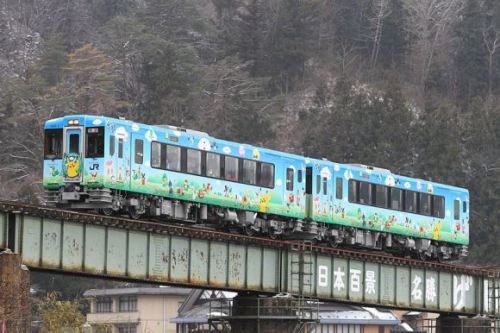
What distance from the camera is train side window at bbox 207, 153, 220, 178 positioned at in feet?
185

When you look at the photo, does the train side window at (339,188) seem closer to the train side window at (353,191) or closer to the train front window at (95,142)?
the train side window at (353,191)

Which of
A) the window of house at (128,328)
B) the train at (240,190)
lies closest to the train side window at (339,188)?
the train at (240,190)

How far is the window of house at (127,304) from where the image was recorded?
10781cm

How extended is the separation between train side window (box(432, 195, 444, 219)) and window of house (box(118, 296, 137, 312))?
42203mm

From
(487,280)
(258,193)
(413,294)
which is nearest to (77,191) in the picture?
(258,193)

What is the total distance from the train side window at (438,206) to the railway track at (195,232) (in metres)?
2.76

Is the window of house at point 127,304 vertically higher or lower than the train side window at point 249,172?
lower

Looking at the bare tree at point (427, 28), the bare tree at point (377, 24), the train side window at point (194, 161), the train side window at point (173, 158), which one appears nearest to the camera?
the train side window at point (173, 158)

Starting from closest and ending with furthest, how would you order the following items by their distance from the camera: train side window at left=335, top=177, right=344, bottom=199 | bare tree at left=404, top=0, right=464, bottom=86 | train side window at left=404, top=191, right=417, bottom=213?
train side window at left=335, top=177, right=344, bottom=199, train side window at left=404, top=191, right=417, bottom=213, bare tree at left=404, top=0, right=464, bottom=86

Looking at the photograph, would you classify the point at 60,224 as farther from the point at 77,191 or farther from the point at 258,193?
the point at 258,193

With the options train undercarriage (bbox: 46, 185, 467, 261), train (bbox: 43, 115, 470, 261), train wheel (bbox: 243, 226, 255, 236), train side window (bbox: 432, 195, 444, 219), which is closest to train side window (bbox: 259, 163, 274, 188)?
train (bbox: 43, 115, 470, 261)

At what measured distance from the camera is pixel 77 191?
2042 inches

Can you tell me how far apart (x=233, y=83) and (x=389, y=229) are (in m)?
87.3

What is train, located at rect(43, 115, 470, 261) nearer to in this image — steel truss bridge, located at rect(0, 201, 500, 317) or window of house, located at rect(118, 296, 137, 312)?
steel truss bridge, located at rect(0, 201, 500, 317)
